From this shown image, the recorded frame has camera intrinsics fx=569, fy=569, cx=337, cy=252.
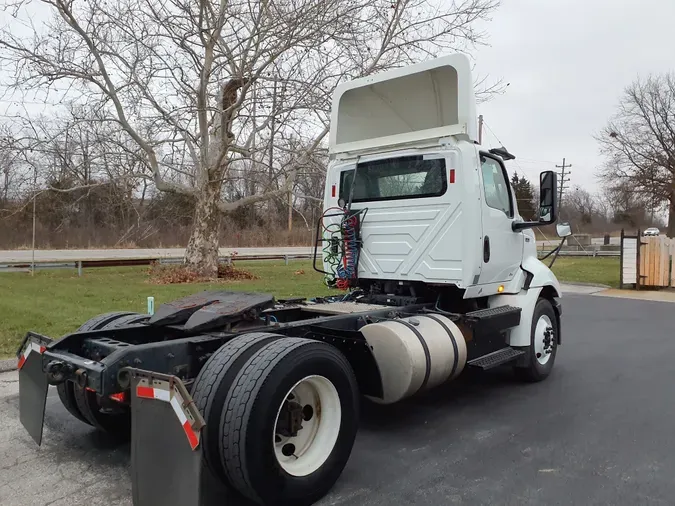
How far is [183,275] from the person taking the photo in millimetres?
17000

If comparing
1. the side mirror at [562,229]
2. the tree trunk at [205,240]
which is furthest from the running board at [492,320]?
the tree trunk at [205,240]

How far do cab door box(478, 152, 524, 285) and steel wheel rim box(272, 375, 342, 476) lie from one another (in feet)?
8.43

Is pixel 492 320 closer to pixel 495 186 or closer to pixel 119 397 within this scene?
pixel 495 186

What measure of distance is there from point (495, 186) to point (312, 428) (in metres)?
3.53

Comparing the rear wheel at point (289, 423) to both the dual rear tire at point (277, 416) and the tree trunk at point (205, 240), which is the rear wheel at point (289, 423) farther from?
the tree trunk at point (205, 240)

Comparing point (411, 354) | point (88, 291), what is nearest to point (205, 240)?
point (88, 291)

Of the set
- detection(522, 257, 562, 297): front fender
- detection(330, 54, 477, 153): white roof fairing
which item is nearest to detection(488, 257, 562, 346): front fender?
detection(522, 257, 562, 297): front fender

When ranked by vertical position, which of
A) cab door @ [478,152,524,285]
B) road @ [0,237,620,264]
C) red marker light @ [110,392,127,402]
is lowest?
red marker light @ [110,392,127,402]

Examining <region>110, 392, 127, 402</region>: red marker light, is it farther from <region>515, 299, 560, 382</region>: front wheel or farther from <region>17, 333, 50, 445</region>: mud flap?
<region>515, 299, 560, 382</region>: front wheel

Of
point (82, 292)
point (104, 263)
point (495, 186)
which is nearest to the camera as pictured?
point (495, 186)

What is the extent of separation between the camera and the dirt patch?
16.7m

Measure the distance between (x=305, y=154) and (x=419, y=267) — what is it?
1026 cm

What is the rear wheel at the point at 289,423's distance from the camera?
3.09 meters

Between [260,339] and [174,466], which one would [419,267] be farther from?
[174,466]
